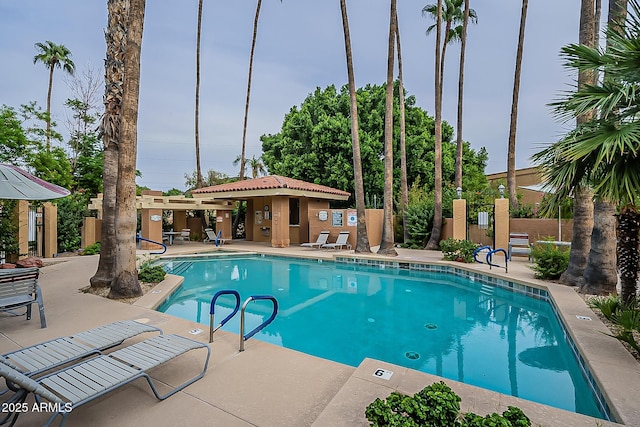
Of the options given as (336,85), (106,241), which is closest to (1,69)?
(106,241)

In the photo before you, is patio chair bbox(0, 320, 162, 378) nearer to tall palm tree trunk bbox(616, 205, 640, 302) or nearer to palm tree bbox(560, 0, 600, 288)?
tall palm tree trunk bbox(616, 205, 640, 302)

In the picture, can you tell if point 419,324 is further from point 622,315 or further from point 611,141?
point 611,141

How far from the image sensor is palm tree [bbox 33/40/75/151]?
24656 mm

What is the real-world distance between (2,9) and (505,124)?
84.3ft

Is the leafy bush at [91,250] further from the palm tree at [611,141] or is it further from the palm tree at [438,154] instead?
the palm tree at [611,141]

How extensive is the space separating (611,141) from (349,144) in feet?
58.1

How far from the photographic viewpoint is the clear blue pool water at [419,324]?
4480mm

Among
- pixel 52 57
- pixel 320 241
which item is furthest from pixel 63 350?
pixel 52 57

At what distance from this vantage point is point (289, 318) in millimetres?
6988

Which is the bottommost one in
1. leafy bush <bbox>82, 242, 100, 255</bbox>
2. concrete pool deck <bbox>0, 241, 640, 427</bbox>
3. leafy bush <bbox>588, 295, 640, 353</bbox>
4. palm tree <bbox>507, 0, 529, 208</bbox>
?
leafy bush <bbox>82, 242, 100, 255</bbox>

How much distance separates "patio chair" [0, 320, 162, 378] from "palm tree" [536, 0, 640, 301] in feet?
20.0

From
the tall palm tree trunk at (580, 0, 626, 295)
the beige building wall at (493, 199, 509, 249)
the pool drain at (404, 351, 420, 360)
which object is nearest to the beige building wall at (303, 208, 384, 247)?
the beige building wall at (493, 199, 509, 249)

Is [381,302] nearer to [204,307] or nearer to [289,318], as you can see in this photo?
[289,318]

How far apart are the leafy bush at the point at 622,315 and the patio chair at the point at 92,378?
5.50 m
